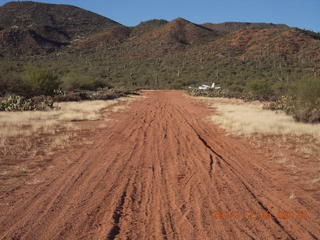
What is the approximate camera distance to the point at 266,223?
15.0 ft

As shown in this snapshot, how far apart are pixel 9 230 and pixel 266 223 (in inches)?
145

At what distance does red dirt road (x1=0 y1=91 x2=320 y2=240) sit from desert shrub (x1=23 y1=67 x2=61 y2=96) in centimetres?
2267

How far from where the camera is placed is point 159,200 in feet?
17.7

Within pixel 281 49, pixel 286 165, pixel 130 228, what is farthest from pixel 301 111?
pixel 281 49

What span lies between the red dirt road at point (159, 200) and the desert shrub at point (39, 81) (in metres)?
22.7

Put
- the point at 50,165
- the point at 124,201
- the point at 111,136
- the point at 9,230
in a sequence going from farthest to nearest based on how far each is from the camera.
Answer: the point at 111,136 < the point at 50,165 < the point at 124,201 < the point at 9,230

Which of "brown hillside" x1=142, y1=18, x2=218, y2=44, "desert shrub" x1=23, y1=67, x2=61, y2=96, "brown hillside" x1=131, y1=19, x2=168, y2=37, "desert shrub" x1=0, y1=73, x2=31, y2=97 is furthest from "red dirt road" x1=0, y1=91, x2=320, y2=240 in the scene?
"brown hillside" x1=131, y1=19, x2=168, y2=37

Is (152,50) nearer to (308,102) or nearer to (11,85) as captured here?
(11,85)

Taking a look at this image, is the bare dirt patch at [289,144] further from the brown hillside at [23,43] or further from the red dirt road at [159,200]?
the brown hillside at [23,43]

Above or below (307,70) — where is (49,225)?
below

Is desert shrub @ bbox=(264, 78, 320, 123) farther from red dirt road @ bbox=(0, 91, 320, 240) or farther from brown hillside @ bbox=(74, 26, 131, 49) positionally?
brown hillside @ bbox=(74, 26, 131, 49)

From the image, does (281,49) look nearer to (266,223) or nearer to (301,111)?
(301,111)
